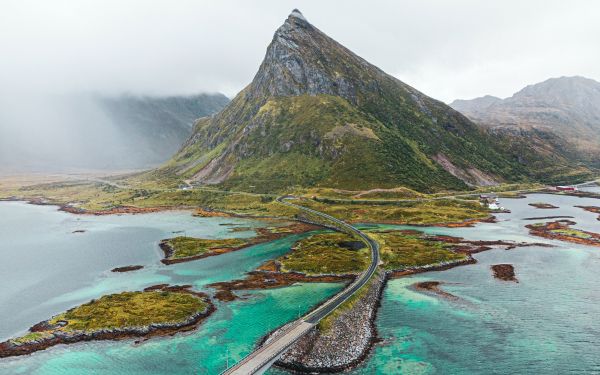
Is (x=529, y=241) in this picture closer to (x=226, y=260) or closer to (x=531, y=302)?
(x=531, y=302)

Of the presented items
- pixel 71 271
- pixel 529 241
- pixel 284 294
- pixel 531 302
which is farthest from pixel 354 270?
pixel 71 271

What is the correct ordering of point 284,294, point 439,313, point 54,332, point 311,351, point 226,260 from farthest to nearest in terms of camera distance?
1. point 226,260
2. point 284,294
3. point 439,313
4. point 54,332
5. point 311,351

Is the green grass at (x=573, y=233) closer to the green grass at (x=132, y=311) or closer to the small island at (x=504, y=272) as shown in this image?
the small island at (x=504, y=272)

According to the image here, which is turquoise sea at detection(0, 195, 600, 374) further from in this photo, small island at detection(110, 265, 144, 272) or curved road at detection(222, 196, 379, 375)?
curved road at detection(222, 196, 379, 375)

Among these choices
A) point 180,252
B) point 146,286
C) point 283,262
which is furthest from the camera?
point 180,252

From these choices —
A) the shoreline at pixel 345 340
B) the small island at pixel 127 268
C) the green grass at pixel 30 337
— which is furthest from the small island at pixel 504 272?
the small island at pixel 127 268

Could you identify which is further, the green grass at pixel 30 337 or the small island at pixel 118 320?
the small island at pixel 118 320

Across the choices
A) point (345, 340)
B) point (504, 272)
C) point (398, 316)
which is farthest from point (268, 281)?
point (504, 272)
